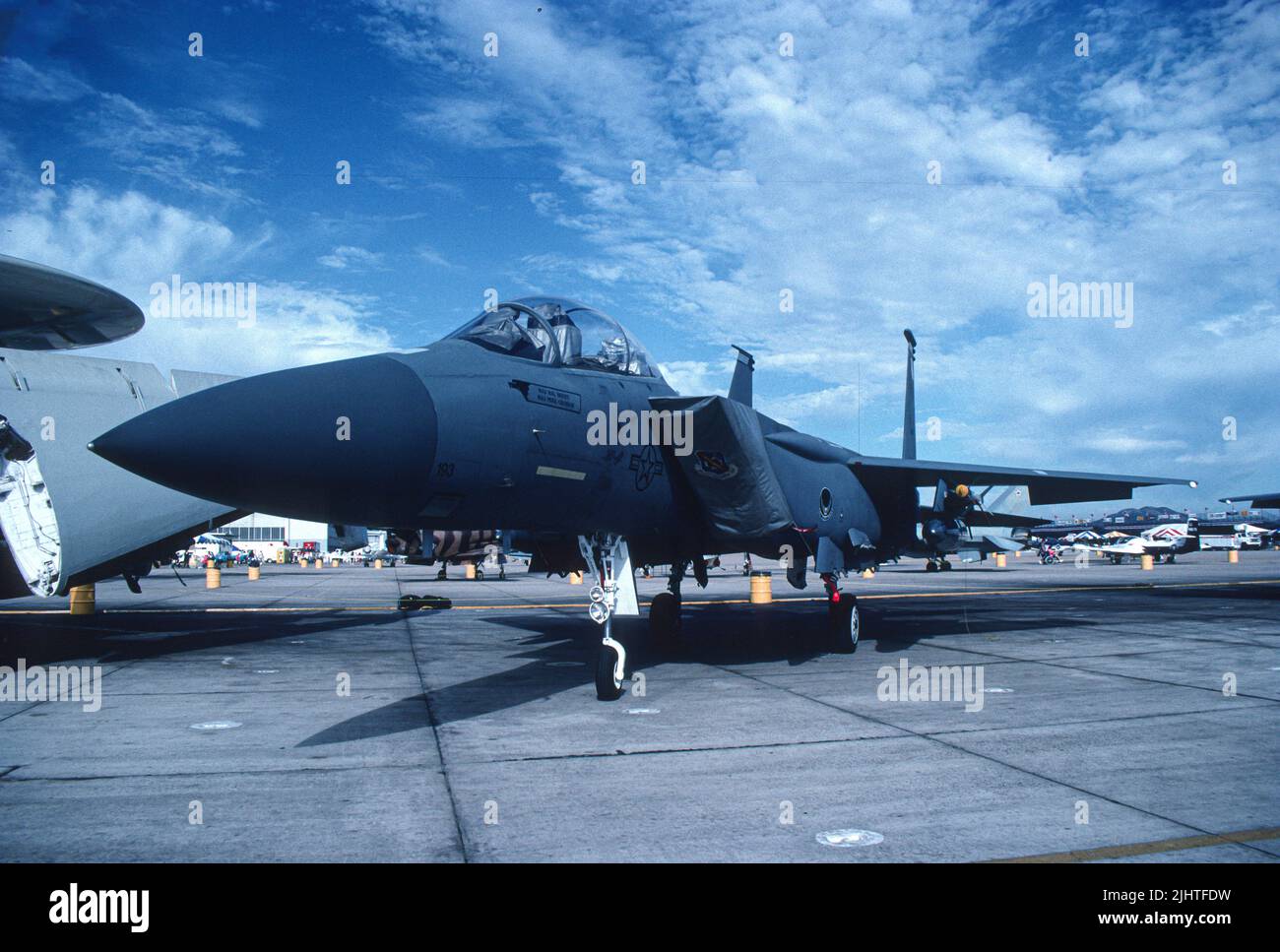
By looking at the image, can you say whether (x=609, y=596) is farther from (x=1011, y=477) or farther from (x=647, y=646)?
(x=1011, y=477)

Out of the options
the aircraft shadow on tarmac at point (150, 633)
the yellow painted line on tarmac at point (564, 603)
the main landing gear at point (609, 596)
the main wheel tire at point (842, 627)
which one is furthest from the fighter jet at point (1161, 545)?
the main landing gear at point (609, 596)

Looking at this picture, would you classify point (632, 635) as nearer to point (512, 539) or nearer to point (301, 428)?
point (512, 539)

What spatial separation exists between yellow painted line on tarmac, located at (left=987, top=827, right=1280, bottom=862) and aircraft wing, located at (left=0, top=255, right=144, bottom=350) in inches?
382

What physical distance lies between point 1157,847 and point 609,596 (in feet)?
15.8

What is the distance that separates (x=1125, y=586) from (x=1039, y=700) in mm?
24234

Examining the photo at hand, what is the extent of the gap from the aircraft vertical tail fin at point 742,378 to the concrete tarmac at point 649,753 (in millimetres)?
3898

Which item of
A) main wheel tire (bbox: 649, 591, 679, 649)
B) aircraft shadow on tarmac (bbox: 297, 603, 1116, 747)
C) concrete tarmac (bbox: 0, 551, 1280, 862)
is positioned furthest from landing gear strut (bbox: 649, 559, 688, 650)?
concrete tarmac (bbox: 0, 551, 1280, 862)

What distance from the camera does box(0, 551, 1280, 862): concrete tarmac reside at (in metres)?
3.92

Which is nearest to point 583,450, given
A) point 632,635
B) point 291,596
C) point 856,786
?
point 856,786

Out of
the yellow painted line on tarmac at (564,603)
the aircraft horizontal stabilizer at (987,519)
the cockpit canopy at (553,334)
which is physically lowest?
the yellow painted line on tarmac at (564,603)

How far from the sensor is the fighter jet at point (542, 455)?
472 cm

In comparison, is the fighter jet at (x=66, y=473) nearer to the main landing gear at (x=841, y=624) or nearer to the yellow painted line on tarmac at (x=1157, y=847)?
the main landing gear at (x=841, y=624)

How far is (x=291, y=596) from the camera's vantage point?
2472 cm
